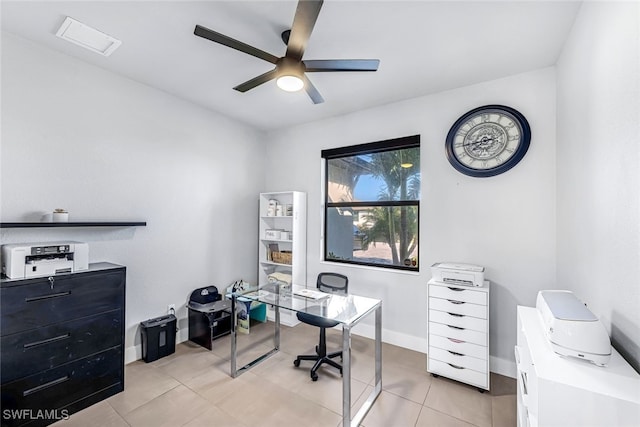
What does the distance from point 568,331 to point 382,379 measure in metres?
1.72

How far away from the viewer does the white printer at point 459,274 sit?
2330mm

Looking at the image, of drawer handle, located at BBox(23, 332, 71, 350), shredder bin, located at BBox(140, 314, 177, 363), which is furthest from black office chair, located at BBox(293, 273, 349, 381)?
drawer handle, located at BBox(23, 332, 71, 350)

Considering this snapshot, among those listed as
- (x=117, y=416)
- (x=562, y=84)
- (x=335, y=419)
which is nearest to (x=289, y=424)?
(x=335, y=419)

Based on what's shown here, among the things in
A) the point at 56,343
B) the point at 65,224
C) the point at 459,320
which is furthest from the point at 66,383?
the point at 459,320

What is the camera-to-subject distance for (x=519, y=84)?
2.49 metres

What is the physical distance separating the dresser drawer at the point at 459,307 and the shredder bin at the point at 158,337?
2.63m

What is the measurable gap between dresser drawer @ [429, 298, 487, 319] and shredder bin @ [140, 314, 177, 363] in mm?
2630

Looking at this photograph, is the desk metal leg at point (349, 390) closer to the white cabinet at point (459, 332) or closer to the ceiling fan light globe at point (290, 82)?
the white cabinet at point (459, 332)

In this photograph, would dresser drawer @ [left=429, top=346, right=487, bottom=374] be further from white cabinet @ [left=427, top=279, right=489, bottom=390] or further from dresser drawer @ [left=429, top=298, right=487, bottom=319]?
dresser drawer @ [left=429, top=298, right=487, bottom=319]

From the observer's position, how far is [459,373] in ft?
7.67

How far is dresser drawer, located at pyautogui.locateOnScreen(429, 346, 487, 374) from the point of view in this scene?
7.39 ft

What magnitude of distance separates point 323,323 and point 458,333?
1190 mm

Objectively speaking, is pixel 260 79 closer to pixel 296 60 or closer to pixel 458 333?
pixel 296 60

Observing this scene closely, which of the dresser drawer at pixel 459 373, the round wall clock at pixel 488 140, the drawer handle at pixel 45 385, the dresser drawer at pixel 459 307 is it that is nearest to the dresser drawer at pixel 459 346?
the dresser drawer at pixel 459 373
